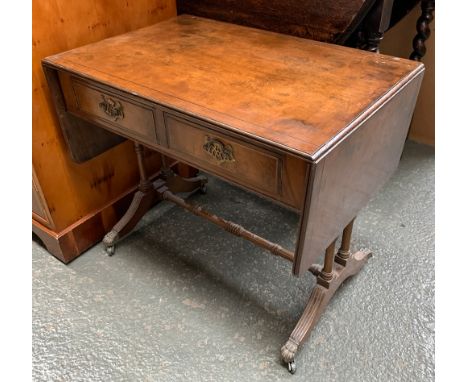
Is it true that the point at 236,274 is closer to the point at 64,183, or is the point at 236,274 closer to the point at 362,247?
the point at 362,247

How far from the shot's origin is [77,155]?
1.55 meters

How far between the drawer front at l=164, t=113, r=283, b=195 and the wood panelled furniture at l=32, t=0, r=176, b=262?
53cm

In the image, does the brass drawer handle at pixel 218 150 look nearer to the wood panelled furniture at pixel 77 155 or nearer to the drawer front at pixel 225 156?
the drawer front at pixel 225 156

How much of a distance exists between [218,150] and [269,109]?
156 millimetres

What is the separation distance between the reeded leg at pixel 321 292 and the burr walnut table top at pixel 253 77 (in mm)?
479

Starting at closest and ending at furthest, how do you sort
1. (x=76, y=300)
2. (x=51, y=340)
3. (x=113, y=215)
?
(x=51, y=340), (x=76, y=300), (x=113, y=215)

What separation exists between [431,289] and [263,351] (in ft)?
2.15

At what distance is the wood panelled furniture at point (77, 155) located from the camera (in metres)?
1.42

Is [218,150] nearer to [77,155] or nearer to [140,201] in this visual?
[77,155]

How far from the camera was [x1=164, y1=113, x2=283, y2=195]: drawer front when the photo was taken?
102 centimetres

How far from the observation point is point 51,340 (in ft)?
4.84

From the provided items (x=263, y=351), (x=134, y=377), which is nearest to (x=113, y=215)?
(x=134, y=377)

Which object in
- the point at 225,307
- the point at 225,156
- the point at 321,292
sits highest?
the point at 225,156

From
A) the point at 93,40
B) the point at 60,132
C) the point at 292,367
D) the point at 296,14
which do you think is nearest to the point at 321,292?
the point at 292,367
